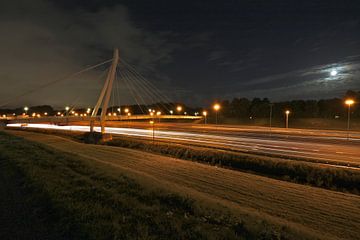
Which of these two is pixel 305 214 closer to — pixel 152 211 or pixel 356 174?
pixel 152 211

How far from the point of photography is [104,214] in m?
6.50

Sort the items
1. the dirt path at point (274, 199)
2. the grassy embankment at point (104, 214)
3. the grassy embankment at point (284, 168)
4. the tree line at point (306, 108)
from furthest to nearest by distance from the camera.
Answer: the tree line at point (306, 108)
the grassy embankment at point (284, 168)
the dirt path at point (274, 199)
the grassy embankment at point (104, 214)

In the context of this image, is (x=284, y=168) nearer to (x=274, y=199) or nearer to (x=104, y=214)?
(x=274, y=199)

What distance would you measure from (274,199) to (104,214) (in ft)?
28.9

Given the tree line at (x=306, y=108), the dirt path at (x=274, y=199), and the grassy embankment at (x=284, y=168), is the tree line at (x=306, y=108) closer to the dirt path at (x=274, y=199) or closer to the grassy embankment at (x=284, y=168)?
the grassy embankment at (x=284, y=168)

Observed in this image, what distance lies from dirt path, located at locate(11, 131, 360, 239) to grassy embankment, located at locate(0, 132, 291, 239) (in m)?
2.13

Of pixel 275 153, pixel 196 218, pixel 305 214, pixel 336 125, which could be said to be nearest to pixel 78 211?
pixel 196 218

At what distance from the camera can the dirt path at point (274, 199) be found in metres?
8.59

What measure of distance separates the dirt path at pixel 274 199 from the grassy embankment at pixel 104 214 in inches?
83.9

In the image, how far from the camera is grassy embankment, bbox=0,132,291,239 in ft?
18.4

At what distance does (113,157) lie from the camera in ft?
70.4

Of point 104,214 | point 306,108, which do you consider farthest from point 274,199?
point 306,108

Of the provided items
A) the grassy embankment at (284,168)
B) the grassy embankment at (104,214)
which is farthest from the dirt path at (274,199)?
the grassy embankment at (284,168)

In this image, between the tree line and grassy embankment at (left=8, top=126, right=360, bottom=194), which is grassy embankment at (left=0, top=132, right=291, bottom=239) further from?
the tree line
